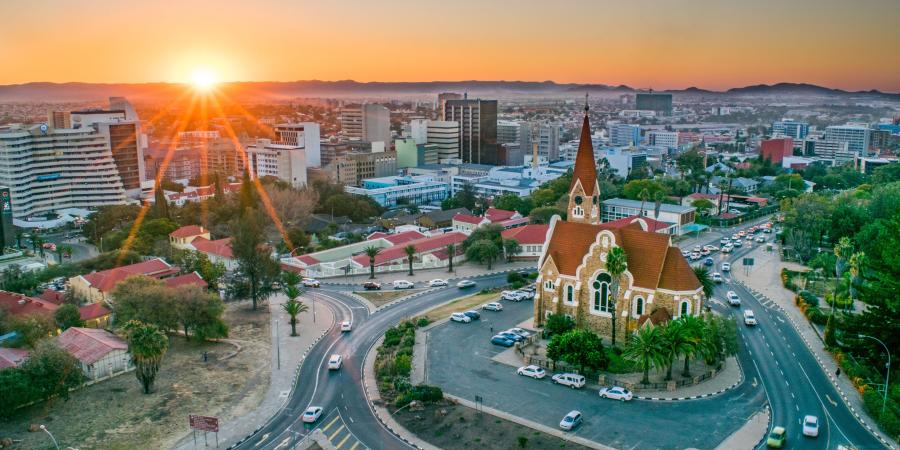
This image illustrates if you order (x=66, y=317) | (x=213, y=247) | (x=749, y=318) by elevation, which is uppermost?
(x=66, y=317)

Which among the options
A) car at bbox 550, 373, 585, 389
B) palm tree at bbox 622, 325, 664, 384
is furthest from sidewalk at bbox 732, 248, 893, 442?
car at bbox 550, 373, 585, 389

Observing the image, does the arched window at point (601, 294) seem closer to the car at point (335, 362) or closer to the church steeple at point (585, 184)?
the church steeple at point (585, 184)

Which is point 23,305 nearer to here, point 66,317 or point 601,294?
point 66,317

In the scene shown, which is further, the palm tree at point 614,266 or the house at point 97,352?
the palm tree at point 614,266

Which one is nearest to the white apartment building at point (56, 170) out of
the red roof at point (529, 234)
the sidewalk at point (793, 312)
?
the red roof at point (529, 234)

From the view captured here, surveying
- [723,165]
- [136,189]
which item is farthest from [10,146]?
[723,165]

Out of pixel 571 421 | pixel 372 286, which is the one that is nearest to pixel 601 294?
pixel 571 421
